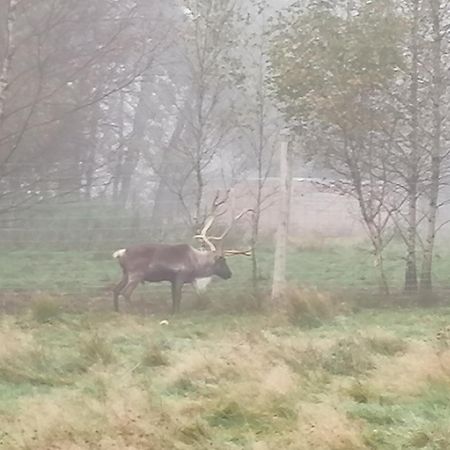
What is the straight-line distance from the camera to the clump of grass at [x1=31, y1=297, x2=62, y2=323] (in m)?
11.2

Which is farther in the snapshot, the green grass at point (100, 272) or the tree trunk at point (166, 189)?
the tree trunk at point (166, 189)

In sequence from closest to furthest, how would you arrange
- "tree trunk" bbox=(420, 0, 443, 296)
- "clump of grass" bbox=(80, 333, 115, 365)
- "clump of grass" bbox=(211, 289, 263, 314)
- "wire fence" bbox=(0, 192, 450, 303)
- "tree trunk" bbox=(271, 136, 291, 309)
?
"clump of grass" bbox=(80, 333, 115, 365) → "clump of grass" bbox=(211, 289, 263, 314) → "tree trunk" bbox=(271, 136, 291, 309) → "tree trunk" bbox=(420, 0, 443, 296) → "wire fence" bbox=(0, 192, 450, 303)

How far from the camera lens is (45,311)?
37.0 ft

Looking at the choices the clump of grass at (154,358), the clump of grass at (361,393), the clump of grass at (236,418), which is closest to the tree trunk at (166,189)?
the clump of grass at (154,358)

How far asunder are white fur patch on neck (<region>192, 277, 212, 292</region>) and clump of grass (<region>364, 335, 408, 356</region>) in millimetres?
5097

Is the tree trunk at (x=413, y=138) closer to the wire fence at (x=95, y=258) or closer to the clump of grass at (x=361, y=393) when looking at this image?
the wire fence at (x=95, y=258)

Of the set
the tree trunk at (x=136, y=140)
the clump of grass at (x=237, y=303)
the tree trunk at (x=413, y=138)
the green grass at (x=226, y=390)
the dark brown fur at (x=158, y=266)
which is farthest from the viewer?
the tree trunk at (x=136, y=140)

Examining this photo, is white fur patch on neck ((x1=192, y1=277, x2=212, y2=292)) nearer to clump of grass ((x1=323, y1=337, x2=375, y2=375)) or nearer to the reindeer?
the reindeer

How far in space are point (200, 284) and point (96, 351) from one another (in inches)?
219

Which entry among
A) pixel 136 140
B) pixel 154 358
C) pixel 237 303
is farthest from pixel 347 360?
pixel 136 140

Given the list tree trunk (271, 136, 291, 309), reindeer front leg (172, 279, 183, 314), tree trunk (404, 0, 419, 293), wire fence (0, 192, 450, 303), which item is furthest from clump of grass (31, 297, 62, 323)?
tree trunk (404, 0, 419, 293)

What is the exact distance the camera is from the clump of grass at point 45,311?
11.2m

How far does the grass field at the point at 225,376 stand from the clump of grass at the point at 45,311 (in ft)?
0.06

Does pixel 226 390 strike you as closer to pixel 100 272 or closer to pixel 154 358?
pixel 154 358
